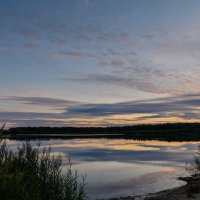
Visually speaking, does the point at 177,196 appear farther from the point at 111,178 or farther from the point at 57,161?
the point at 111,178

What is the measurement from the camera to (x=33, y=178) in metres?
16.2

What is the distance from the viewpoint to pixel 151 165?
48.0m

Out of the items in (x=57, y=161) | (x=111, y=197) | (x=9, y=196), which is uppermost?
(x=57, y=161)

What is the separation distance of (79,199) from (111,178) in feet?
63.7

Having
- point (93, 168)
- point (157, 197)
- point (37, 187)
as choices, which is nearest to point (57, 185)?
point (37, 187)

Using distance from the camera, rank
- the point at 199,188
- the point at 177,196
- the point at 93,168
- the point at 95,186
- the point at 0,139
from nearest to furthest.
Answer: the point at 0,139
the point at 177,196
the point at 199,188
the point at 95,186
the point at 93,168

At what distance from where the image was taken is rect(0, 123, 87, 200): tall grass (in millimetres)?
14391

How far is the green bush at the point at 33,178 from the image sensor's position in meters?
14.4

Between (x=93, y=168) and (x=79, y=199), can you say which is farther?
(x=93, y=168)

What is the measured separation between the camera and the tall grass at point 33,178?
1439 cm

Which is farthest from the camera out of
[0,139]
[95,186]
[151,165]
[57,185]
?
[151,165]

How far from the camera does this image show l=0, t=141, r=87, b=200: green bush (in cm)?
1439

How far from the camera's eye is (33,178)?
1620 cm

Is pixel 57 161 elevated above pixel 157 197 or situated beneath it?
elevated above
